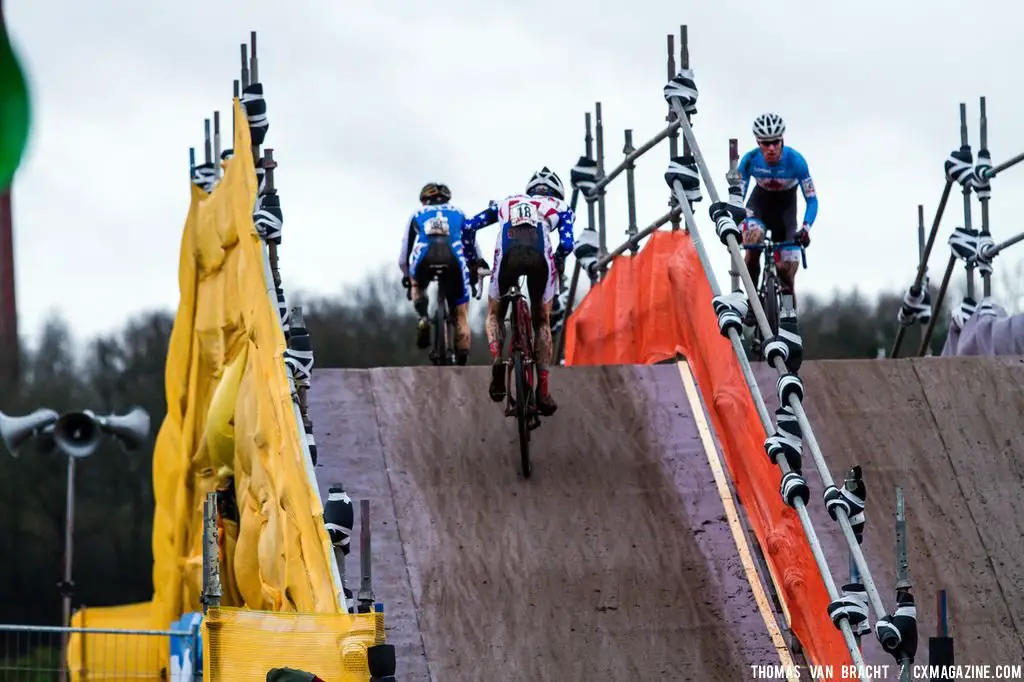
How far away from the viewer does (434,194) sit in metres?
15.1

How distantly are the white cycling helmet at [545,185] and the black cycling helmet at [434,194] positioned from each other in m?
2.37

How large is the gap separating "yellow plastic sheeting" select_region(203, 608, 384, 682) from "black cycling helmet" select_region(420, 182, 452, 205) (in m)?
7.02

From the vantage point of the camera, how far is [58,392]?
38438mm

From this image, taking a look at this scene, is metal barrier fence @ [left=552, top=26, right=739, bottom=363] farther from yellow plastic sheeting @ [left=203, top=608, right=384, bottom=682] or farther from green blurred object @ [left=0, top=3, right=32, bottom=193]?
green blurred object @ [left=0, top=3, right=32, bottom=193]

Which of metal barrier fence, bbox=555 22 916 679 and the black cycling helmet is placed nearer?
metal barrier fence, bbox=555 22 916 679

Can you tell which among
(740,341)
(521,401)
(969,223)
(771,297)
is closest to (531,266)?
(521,401)

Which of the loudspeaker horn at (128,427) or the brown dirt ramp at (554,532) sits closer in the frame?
the brown dirt ramp at (554,532)

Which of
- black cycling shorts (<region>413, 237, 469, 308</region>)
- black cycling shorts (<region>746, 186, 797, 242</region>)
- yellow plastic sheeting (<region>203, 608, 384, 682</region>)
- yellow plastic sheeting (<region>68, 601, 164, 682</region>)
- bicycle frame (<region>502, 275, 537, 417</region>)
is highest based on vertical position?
black cycling shorts (<region>746, 186, 797, 242</region>)

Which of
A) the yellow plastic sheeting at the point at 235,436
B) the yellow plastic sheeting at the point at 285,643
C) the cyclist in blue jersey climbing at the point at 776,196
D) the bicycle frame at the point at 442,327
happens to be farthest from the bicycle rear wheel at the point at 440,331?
the yellow plastic sheeting at the point at 285,643

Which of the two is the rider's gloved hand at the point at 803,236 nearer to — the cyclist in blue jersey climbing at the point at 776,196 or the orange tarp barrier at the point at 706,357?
the cyclist in blue jersey climbing at the point at 776,196

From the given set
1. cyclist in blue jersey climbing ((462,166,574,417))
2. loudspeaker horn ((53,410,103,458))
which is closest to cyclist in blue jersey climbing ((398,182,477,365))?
cyclist in blue jersey climbing ((462,166,574,417))

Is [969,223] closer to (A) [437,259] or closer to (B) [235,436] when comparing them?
(A) [437,259]

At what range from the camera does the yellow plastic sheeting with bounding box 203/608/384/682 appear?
8453 mm

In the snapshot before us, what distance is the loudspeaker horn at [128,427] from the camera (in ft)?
55.5
